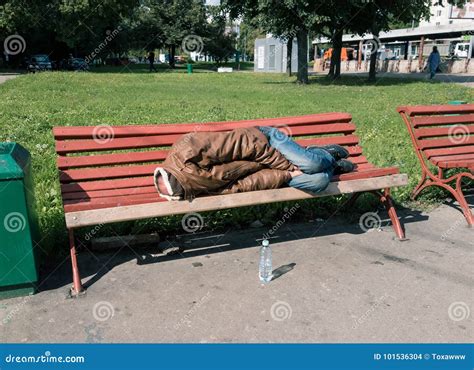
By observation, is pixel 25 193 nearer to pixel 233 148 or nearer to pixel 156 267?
pixel 156 267

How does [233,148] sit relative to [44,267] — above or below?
above

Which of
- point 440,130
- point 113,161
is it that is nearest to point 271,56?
point 440,130

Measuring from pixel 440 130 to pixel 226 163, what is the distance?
291 cm

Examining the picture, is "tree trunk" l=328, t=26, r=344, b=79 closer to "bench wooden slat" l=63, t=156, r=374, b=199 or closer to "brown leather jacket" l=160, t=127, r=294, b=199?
"brown leather jacket" l=160, t=127, r=294, b=199

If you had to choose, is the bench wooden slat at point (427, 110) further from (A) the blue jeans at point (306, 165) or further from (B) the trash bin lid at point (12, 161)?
(B) the trash bin lid at point (12, 161)

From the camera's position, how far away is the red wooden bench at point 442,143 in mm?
5059

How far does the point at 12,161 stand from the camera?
329 cm

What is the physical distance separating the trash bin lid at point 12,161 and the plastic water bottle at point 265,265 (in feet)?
5.90

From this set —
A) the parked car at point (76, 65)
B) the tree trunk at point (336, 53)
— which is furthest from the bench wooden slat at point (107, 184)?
the parked car at point (76, 65)

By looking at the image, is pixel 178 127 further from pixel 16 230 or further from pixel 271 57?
pixel 271 57

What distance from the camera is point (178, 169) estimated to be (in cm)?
368

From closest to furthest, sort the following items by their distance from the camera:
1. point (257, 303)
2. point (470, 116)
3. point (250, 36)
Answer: point (257, 303)
point (470, 116)
point (250, 36)
